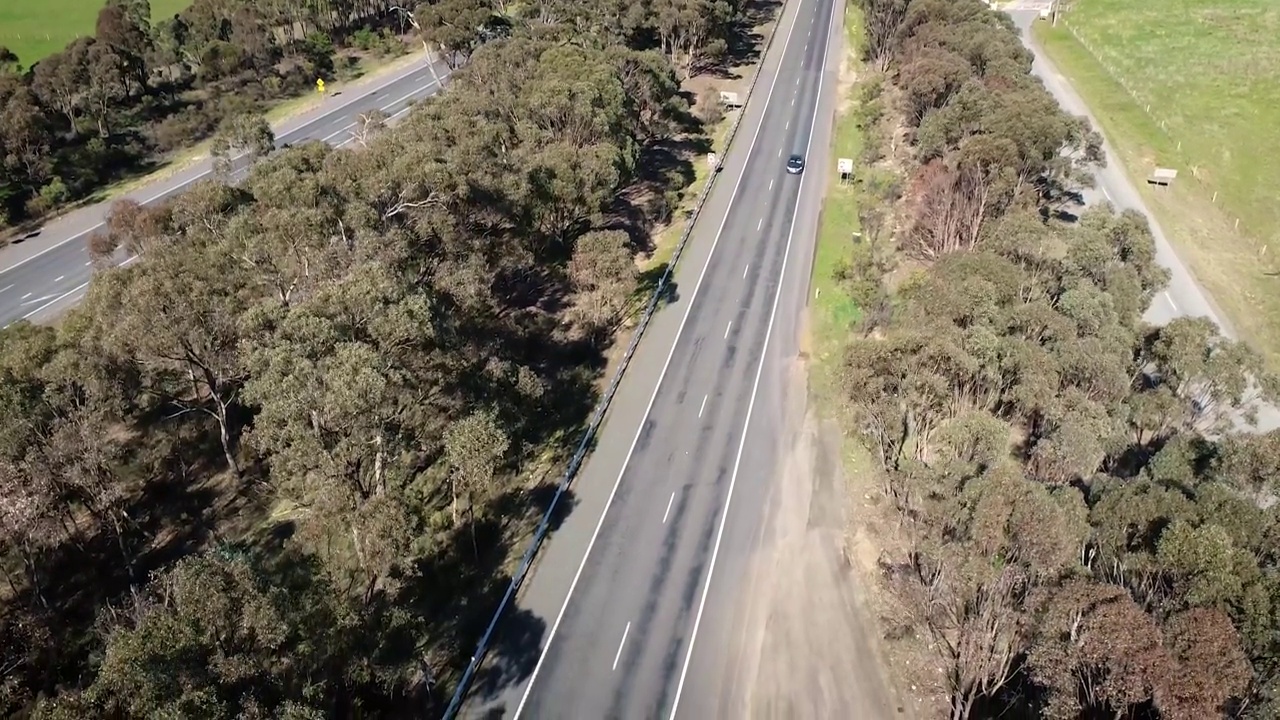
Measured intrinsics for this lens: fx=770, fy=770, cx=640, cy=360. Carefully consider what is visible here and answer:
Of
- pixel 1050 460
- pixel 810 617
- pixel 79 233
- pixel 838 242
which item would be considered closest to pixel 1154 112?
pixel 838 242

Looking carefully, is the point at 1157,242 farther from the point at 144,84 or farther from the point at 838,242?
the point at 144,84

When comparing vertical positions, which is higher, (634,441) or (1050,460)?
(1050,460)

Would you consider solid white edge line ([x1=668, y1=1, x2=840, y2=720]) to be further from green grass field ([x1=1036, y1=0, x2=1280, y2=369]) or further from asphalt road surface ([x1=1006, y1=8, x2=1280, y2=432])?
green grass field ([x1=1036, y1=0, x2=1280, y2=369])

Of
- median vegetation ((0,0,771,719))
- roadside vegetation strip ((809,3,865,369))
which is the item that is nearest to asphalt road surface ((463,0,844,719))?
roadside vegetation strip ((809,3,865,369))

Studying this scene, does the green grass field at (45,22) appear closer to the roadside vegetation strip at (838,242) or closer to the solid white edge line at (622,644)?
the roadside vegetation strip at (838,242)

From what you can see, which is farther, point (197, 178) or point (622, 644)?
point (197, 178)

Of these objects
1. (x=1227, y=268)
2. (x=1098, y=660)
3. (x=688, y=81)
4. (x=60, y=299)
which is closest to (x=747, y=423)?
(x=1098, y=660)

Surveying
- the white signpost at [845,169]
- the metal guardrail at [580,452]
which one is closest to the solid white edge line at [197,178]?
the metal guardrail at [580,452]
